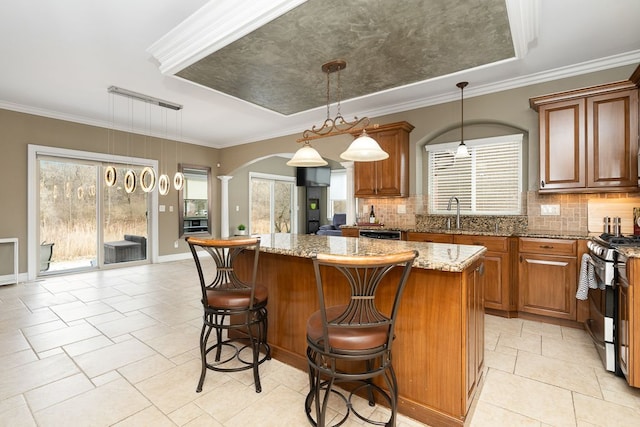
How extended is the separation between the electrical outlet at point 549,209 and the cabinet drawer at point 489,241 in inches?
30.0

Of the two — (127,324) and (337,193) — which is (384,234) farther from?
(337,193)

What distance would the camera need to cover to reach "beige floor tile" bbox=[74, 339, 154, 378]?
234 centimetres

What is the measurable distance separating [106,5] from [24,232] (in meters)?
4.39

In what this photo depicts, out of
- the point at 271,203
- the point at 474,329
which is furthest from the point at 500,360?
the point at 271,203

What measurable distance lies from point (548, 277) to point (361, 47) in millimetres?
2910

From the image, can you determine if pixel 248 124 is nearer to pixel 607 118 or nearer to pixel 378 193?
pixel 378 193

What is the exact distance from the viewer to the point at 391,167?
448 centimetres

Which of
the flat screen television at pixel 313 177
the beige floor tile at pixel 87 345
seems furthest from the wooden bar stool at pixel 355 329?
the flat screen television at pixel 313 177

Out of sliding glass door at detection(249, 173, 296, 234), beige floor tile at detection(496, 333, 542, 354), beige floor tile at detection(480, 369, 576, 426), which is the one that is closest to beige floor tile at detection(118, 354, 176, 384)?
beige floor tile at detection(480, 369, 576, 426)

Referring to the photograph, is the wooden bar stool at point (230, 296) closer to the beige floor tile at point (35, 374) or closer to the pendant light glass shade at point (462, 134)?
the beige floor tile at point (35, 374)

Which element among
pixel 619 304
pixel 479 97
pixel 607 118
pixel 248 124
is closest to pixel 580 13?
pixel 607 118

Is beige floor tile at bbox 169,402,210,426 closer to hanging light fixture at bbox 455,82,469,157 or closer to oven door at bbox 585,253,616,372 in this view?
oven door at bbox 585,253,616,372

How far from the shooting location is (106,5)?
2.42 meters

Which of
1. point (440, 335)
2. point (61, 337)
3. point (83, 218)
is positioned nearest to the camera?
point (440, 335)
